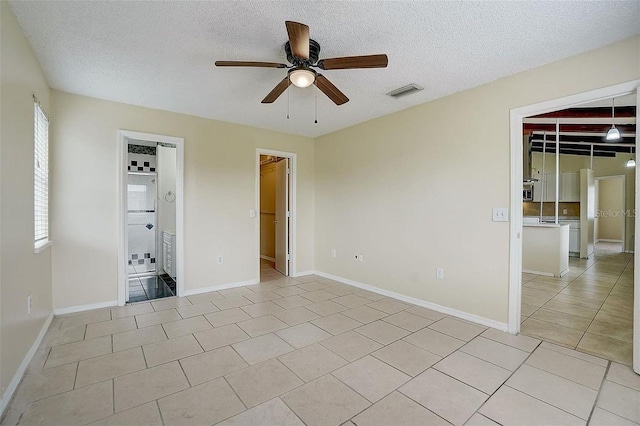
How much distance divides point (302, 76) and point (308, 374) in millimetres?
2214

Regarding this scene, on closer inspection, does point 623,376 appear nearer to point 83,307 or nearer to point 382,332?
point 382,332

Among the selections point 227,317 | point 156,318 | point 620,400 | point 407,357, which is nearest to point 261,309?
point 227,317

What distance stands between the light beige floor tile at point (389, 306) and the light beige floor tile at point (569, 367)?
1.36 m

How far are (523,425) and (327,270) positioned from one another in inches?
142

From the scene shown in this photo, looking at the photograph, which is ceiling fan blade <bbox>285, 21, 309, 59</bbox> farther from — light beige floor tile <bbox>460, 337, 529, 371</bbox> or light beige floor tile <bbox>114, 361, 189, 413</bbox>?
light beige floor tile <bbox>460, 337, 529, 371</bbox>

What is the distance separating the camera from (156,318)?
3.15m

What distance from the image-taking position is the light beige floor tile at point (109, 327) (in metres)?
2.75

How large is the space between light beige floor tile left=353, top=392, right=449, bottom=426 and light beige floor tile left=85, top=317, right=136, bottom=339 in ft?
8.10

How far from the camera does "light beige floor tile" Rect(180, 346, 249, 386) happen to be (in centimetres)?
207

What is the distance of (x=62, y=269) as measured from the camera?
3229 millimetres

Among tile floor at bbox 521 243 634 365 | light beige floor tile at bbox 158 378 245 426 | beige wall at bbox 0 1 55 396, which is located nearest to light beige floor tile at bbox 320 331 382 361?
light beige floor tile at bbox 158 378 245 426

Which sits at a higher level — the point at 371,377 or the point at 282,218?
the point at 282,218

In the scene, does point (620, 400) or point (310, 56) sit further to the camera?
point (310, 56)

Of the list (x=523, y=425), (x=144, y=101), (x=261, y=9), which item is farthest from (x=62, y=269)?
(x=523, y=425)
